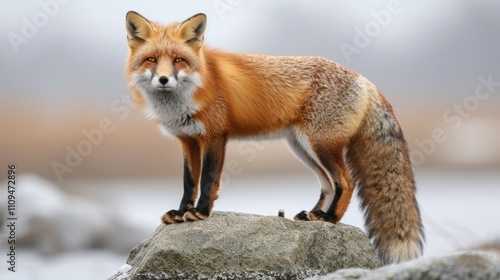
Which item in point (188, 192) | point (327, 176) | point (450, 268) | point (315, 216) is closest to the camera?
point (450, 268)

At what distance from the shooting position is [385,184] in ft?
18.4

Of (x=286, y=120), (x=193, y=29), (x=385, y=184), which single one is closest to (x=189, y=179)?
(x=286, y=120)

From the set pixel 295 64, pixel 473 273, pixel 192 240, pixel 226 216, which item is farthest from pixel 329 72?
pixel 473 273

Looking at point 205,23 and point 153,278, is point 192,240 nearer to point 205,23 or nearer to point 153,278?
point 153,278

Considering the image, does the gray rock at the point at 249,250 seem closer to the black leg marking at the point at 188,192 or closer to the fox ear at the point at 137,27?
the black leg marking at the point at 188,192

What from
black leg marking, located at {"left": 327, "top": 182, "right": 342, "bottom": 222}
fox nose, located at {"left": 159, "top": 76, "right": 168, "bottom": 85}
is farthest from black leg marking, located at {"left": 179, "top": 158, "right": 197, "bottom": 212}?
black leg marking, located at {"left": 327, "top": 182, "right": 342, "bottom": 222}

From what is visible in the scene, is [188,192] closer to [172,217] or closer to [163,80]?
[172,217]

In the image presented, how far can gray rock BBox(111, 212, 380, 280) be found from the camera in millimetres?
4988

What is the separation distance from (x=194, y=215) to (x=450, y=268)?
8.71 feet

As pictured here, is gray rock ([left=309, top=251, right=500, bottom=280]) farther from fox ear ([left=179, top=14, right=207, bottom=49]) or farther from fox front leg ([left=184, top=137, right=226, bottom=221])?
fox ear ([left=179, top=14, right=207, bottom=49])

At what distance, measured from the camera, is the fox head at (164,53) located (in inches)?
193

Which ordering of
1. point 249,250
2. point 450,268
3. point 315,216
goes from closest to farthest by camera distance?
point 450,268 < point 249,250 < point 315,216

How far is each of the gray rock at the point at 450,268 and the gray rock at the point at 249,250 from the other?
1997mm

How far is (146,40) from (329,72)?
1.75 m
